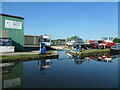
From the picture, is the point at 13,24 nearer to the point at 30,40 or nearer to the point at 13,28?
the point at 13,28

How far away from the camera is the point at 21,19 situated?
39438mm

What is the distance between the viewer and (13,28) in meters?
37.1

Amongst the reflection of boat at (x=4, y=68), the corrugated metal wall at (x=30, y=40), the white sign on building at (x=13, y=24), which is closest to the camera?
the reflection of boat at (x=4, y=68)

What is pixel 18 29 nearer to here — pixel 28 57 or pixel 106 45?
pixel 28 57

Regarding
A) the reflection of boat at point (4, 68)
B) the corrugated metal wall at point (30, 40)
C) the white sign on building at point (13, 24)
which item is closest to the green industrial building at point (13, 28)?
the white sign on building at point (13, 24)

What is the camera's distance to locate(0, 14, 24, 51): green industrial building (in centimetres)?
3467

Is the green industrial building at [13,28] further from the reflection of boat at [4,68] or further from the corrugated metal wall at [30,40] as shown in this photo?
the corrugated metal wall at [30,40]

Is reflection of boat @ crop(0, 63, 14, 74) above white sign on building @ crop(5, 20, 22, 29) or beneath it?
beneath

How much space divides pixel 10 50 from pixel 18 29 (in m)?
8.17

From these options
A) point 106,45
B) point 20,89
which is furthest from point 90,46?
point 20,89

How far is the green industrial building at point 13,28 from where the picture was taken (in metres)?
34.7

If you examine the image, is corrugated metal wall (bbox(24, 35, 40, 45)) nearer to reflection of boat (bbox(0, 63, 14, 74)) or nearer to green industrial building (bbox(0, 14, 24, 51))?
green industrial building (bbox(0, 14, 24, 51))

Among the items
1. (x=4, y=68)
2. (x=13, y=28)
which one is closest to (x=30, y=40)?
(x=13, y=28)

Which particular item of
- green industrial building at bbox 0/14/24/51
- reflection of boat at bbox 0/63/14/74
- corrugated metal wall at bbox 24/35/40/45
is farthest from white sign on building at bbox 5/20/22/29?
corrugated metal wall at bbox 24/35/40/45
